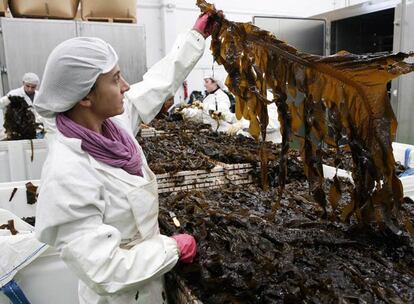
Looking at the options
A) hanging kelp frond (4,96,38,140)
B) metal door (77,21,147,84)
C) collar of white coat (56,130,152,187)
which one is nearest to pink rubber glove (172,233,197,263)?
collar of white coat (56,130,152,187)

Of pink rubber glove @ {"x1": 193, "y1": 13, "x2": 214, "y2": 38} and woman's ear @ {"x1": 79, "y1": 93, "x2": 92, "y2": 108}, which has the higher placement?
pink rubber glove @ {"x1": 193, "y1": 13, "x2": 214, "y2": 38}

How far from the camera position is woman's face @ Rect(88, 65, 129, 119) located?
3.38 ft

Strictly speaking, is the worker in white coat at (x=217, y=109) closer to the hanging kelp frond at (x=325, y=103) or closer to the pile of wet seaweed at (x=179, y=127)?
the pile of wet seaweed at (x=179, y=127)

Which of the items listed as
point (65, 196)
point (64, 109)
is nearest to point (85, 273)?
point (65, 196)

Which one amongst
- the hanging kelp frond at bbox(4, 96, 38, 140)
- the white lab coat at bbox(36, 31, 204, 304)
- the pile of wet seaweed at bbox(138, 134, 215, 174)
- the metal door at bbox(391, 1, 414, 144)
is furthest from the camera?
the metal door at bbox(391, 1, 414, 144)

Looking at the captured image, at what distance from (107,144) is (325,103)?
80 centimetres

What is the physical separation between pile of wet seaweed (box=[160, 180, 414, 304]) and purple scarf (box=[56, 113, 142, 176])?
40 cm

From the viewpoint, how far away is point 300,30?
5367mm

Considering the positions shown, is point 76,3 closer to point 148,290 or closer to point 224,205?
point 224,205

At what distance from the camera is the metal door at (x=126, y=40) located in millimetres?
5457

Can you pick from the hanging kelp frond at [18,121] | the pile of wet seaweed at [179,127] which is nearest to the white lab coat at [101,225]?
the hanging kelp frond at [18,121]

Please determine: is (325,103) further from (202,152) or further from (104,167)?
(202,152)

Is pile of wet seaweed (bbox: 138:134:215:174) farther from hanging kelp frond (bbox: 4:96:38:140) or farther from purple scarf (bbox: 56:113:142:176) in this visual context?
hanging kelp frond (bbox: 4:96:38:140)

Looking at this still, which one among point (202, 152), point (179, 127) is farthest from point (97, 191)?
point (179, 127)
